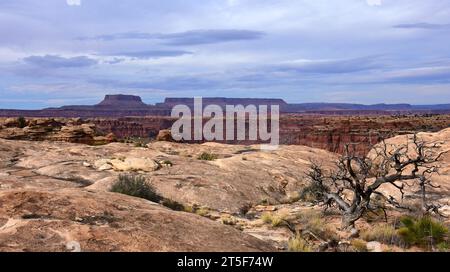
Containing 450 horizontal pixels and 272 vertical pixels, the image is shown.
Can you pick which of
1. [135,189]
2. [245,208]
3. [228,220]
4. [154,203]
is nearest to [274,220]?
[228,220]

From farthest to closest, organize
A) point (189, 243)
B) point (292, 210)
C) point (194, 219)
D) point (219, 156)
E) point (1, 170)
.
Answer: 1. point (219, 156)
2. point (1, 170)
3. point (292, 210)
4. point (194, 219)
5. point (189, 243)

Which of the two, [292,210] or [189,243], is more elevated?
[189,243]

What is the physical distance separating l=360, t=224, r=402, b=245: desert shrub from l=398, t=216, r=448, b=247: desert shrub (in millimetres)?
193

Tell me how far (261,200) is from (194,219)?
8808mm

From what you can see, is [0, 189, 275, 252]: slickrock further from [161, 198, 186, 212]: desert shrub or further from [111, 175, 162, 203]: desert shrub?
[161, 198, 186, 212]: desert shrub

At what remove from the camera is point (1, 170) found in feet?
59.7

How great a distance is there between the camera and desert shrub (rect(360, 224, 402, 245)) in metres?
10.2

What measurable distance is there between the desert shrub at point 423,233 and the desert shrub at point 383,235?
193 millimetres

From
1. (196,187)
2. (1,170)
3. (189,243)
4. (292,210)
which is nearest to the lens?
(189,243)

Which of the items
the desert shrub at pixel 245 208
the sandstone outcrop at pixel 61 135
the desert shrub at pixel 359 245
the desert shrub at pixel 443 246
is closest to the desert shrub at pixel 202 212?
the desert shrub at pixel 245 208

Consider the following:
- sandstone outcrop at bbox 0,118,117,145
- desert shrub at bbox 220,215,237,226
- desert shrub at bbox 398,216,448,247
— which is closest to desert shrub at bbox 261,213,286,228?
desert shrub at bbox 220,215,237,226

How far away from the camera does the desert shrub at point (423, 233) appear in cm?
1037
